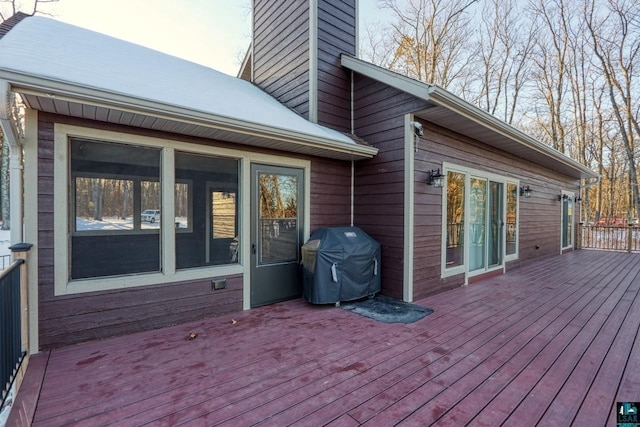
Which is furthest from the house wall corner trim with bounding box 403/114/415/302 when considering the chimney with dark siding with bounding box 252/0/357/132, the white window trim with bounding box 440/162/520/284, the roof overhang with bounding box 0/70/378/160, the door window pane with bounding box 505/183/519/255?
the door window pane with bounding box 505/183/519/255

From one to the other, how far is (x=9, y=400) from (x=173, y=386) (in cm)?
98

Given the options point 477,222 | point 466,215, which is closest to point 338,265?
point 466,215

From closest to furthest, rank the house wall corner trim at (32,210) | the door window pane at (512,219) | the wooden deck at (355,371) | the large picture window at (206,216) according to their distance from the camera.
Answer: the wooden deck at (355,371), the house wall corner trim at (32,210), the large picture window at (206,216), the door window pane at (512,219)

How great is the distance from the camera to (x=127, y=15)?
7.62 m

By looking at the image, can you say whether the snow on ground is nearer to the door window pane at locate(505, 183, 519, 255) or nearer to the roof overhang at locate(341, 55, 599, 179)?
the roof overhang at locate(341, 55, 599, 179)

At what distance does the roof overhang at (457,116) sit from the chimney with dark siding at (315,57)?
34cm

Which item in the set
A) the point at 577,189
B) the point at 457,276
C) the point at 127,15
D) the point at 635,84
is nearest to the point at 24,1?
Result: the point at 127,15

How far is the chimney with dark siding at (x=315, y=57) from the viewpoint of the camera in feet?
16.1

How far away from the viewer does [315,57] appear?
16.1 feet

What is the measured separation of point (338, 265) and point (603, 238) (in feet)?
40.0

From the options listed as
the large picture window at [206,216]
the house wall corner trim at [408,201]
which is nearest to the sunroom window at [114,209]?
the large picture window at [206,216]

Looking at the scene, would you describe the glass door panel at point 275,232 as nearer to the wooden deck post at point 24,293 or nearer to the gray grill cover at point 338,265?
the gray grill cover at point 338,265

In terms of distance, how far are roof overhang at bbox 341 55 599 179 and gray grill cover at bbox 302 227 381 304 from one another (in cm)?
190

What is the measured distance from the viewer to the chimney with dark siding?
4.91 metres
